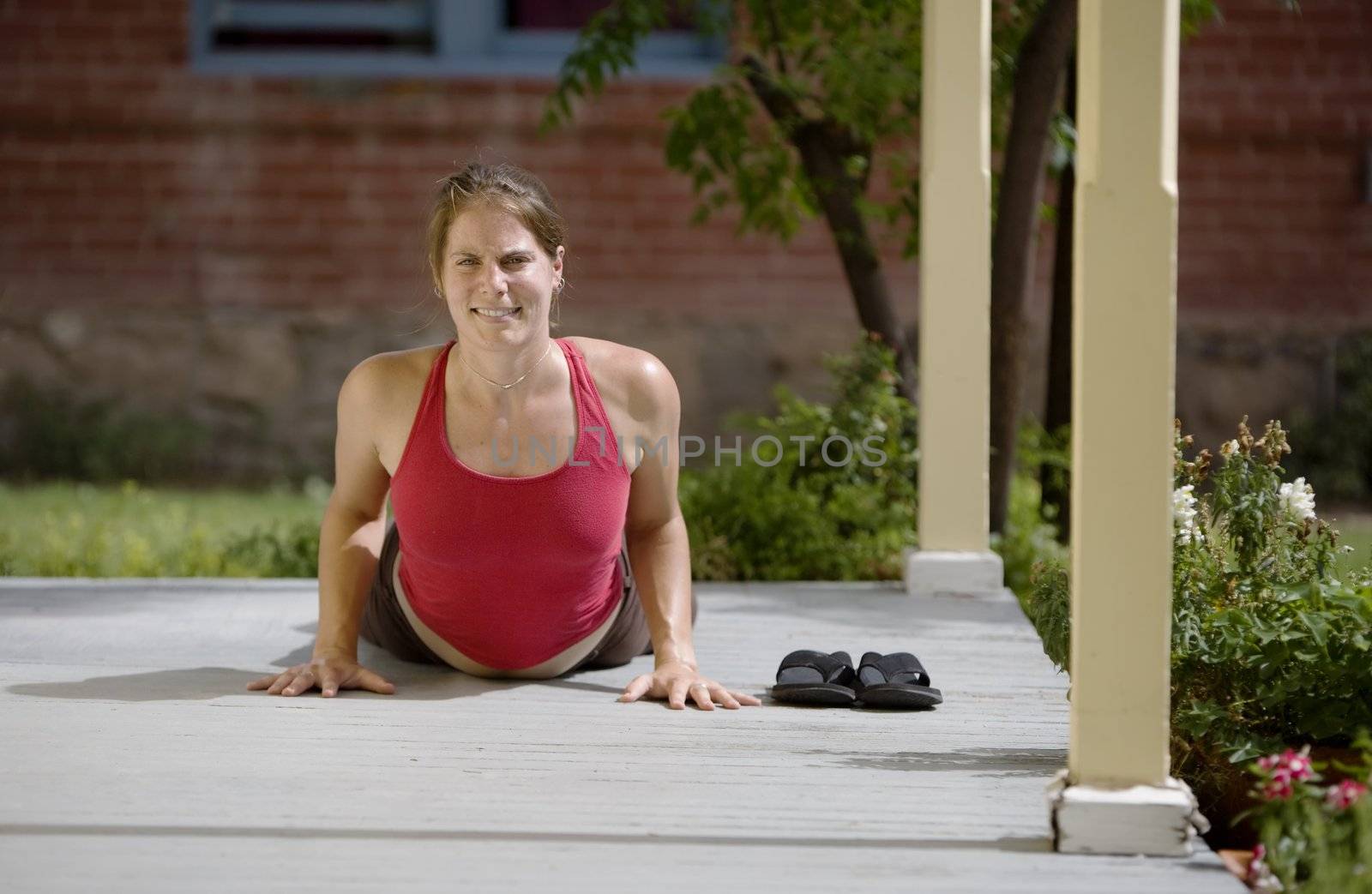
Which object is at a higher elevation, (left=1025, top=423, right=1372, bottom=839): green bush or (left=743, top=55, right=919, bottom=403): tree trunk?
(left=743, top=55, right=919, bottom=403): tree trunk

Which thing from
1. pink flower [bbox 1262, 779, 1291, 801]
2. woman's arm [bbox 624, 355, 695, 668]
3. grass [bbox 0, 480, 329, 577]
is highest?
woman's arm [bbox 624, 355, 695, 668]

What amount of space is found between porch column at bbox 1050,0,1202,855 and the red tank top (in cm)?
147

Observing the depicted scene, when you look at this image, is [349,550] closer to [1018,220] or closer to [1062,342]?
[1018,220]

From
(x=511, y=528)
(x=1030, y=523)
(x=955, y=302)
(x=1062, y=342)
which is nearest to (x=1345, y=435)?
(x=1062, y=342)

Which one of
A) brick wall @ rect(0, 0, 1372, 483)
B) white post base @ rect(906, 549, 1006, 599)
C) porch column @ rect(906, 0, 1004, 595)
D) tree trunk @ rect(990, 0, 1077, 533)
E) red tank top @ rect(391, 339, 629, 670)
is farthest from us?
brick wall @ rect(0, 0, 1372, 483)

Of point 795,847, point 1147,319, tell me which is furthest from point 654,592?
point 1147,319

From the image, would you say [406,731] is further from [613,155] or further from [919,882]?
[613,155]

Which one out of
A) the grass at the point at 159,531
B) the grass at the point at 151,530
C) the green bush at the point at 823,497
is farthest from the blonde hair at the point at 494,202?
the grass at the point at 151,530

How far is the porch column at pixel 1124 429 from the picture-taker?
279cm

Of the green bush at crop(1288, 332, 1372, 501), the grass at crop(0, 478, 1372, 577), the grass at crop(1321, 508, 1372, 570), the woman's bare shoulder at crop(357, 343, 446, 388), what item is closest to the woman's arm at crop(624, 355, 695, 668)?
the woman's bare shoulder at crop(357, 343, 446, 388)

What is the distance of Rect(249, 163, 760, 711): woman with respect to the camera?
395 cm

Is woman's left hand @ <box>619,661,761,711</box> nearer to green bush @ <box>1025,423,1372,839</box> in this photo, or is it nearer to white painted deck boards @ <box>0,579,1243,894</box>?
white painted deck boards @ <box>0,579,1243,894</box>

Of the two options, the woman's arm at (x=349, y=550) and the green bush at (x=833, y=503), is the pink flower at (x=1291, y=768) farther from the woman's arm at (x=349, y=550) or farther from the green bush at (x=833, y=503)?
the green bush at (x=833, y=503)

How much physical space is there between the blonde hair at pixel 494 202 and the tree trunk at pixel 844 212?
11.8 feet
